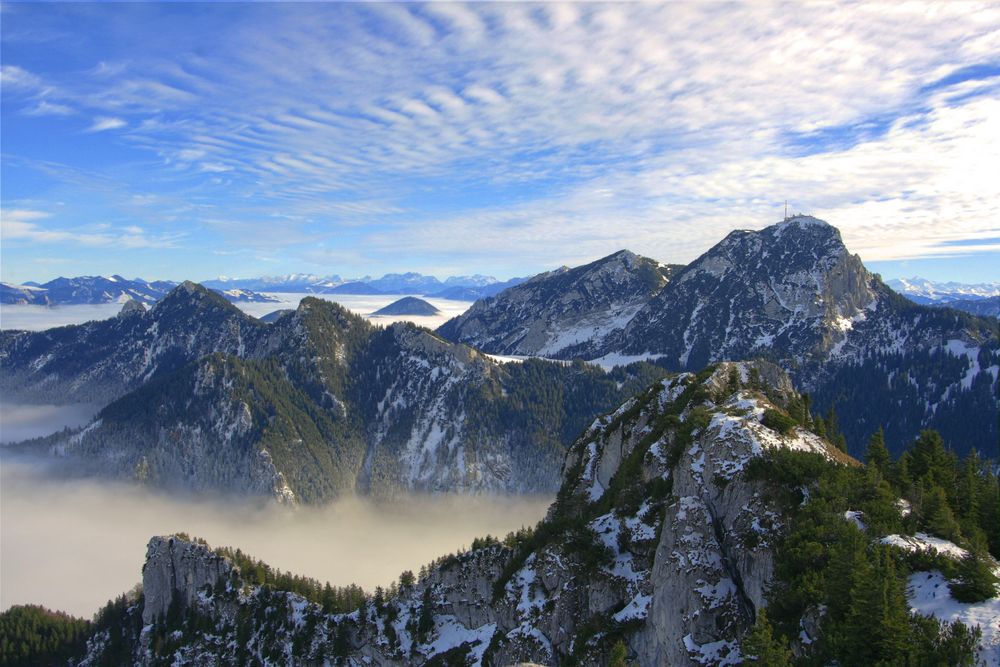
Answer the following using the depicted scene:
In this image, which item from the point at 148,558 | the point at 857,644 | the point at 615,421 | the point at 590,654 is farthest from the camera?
the point at 148,558

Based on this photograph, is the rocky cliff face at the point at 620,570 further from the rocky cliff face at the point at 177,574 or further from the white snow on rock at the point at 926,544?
the rocky cliff face at the point at 177,574

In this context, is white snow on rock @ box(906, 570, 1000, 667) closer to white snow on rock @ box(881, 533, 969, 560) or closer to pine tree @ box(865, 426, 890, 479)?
white snow on rock @ box(881, 533, 969, 560)

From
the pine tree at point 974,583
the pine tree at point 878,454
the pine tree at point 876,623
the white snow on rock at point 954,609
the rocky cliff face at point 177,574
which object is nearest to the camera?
the white snow on rock at point 954,609

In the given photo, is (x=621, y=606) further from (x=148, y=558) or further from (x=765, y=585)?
(x=148, y=558)

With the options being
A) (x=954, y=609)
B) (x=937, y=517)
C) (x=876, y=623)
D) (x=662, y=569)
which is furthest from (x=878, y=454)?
(x=876, y=623)

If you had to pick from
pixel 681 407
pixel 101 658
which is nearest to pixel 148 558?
pixel 101 658

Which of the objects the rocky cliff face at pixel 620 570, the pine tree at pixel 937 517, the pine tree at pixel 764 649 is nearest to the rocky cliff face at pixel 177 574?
the rocky cliff face at pixel 620 570
